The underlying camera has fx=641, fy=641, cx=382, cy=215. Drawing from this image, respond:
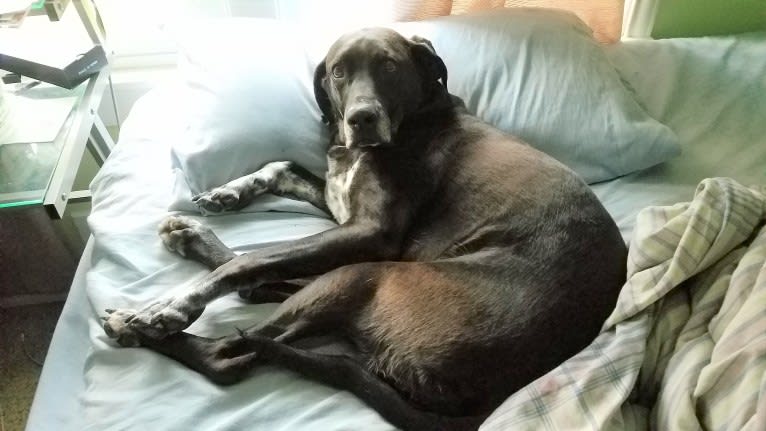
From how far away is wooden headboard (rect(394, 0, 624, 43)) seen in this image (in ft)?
6.84

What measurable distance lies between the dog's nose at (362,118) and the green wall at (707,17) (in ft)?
4.30

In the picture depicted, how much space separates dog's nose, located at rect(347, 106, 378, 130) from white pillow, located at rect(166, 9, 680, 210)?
274mm

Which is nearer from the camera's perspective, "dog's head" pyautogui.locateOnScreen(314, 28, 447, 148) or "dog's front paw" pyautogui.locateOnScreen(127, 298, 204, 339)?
"dog's front paw" pyautogui.locateOnScreen(127, 298, 204, 339)

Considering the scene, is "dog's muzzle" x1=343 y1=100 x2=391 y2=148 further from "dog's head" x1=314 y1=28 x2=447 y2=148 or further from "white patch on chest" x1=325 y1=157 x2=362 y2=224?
"white patch on chest" x1=325 y1=157 x2=362 y2=224

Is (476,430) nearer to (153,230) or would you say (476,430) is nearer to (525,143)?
(525,143)

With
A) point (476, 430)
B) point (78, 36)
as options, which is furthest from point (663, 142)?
point (78, 36)

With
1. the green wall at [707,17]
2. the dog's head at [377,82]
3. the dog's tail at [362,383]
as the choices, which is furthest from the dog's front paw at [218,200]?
the green wall at [707,17]

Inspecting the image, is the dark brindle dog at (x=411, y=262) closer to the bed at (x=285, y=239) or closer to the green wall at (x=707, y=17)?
the bed at (x=285, y=239)

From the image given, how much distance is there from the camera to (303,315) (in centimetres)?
136

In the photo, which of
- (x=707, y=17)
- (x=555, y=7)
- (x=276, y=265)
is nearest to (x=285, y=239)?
(x=276, y=265)

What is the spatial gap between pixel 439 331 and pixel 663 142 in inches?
36.0

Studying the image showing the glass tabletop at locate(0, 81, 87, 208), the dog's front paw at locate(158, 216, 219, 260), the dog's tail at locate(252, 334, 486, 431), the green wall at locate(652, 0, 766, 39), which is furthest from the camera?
the green wall at locate(652, 0, 766, 39)

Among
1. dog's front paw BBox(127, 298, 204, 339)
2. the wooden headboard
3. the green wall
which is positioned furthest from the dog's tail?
the green wall

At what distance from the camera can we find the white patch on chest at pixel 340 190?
1709mm
